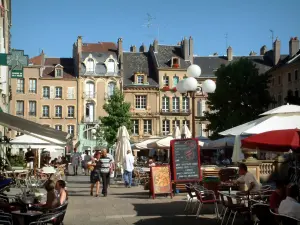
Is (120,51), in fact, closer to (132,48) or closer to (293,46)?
(132,48)

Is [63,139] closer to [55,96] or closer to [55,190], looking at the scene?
[55,190]

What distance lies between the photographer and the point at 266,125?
11.8 m

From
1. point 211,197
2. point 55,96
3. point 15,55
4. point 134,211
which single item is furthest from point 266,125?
point 55,96

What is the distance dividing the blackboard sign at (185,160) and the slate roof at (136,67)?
51.2 meters

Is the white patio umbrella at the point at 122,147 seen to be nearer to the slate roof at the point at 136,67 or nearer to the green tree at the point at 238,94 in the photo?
the green tree at the point at 238,94

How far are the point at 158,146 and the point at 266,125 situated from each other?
16192 mm

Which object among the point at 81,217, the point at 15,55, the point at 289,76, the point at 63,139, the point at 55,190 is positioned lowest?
the point at 81,217

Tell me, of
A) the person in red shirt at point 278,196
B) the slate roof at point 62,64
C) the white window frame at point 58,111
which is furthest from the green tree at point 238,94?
the person in red shirt at point 278,196

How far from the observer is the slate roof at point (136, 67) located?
6762 cm

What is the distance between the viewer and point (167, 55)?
68.5 metres

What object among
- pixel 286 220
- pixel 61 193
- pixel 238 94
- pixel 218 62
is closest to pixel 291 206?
pixel 286 220

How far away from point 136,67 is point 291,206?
61.0 metres

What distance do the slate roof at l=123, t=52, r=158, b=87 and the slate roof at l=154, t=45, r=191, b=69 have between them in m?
1.53

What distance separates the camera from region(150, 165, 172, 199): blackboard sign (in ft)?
55.2
